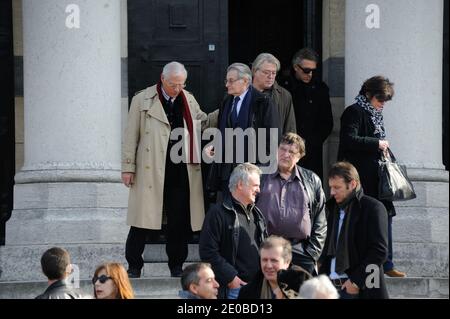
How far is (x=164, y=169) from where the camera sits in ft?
39.4

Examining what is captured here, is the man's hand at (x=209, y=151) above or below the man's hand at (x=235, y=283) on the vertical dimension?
above

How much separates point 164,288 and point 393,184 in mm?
2138

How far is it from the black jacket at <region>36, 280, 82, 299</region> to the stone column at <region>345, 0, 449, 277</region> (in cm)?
468

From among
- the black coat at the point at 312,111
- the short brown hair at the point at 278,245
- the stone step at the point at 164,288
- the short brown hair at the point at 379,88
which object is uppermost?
the short brown hair at the point at 379,88

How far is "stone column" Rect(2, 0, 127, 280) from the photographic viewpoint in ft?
41.8

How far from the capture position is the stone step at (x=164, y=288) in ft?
37.9

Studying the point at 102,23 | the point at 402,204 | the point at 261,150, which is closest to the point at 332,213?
the point at 261,150

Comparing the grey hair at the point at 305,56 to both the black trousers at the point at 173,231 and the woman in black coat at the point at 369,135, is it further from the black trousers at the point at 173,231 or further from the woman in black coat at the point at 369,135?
the black trousers at the point at 173,231

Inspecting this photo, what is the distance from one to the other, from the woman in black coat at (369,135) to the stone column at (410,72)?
3.08ft

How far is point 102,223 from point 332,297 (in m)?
4.57

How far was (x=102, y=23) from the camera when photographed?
42.6 ft

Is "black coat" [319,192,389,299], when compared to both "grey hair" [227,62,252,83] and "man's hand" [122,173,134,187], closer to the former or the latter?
"grey hair" [227,62,252,83]

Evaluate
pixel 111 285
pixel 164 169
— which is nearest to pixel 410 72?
pixel 164 169

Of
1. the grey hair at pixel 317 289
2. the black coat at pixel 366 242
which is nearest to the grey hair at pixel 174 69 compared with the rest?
the black coat at pixel 366 242
